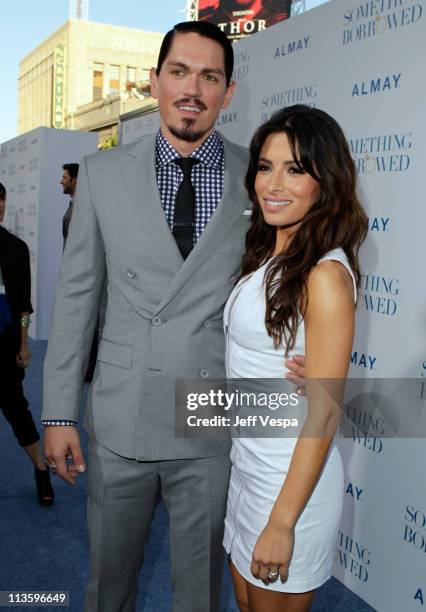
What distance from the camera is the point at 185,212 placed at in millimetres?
2045

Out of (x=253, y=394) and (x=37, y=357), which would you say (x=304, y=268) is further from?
(x=37, y=357)

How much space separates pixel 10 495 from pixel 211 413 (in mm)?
2931

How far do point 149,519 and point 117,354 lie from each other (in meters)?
0.57

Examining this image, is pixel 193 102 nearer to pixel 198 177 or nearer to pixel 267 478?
pixel 198 177

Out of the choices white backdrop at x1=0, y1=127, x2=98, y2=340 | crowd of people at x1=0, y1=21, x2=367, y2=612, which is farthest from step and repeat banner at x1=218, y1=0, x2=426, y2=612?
white backdrop at x1=0, y1=127, x2=98, y2=340

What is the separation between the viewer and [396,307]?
10.2ft

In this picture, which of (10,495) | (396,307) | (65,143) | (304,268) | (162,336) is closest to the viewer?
(304,268)

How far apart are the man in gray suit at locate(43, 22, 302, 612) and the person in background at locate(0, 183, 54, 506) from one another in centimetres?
223

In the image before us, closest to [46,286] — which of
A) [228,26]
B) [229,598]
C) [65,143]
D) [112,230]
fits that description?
[65,143]

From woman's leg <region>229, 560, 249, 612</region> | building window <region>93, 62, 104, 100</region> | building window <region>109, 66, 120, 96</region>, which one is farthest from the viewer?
building window <region>109, 66, 120, 96</region>

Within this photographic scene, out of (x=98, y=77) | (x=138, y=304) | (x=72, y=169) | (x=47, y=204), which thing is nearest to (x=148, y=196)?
(x=138, y=304)

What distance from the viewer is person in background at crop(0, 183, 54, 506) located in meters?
4.18

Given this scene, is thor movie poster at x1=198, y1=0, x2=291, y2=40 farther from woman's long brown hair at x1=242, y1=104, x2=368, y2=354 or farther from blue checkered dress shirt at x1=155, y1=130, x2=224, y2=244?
woman's long brown hair at x1=242, y1=104, x2=368, y2=354

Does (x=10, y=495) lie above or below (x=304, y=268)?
below
